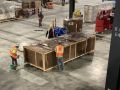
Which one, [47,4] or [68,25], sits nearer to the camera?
[68,25]

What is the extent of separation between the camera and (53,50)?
33.2ft

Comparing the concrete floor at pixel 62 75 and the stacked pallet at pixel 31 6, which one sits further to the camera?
the stacked pallet at pixel 31 6

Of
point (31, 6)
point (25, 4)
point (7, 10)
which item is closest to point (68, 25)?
point (7, 10)

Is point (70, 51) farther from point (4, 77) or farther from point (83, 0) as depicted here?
point (83, 0)

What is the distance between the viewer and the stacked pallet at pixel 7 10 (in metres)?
21.8

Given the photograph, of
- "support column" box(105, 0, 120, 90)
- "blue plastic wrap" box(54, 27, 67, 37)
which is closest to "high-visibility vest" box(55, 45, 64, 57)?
"support column" box(105, 0, 120, 90)

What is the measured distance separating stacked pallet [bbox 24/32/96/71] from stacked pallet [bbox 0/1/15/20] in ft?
39.9

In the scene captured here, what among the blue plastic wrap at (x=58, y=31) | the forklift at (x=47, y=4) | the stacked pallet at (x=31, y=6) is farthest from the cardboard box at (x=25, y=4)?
the blue plastic wrap at (x=58, y=31)

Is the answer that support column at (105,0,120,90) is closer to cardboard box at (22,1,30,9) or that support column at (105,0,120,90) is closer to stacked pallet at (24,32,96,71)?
stacked pallet at (24,32,96,71)

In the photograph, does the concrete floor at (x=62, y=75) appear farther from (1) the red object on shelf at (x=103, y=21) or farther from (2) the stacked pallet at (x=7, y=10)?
(2) the stacked pallet at (x=7, y=10)

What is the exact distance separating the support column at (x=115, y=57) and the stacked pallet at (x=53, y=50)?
3635 millimetres

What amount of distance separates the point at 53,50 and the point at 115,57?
4.00 meters

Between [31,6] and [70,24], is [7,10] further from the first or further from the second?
[70,24]

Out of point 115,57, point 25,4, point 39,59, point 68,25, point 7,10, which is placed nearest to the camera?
point 115,57
